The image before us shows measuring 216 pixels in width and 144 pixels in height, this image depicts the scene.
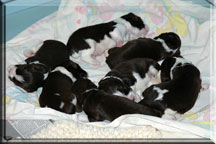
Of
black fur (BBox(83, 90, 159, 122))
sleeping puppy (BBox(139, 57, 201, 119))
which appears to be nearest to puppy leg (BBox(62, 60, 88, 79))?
black fur (BBox(83, 90, 159, 122))

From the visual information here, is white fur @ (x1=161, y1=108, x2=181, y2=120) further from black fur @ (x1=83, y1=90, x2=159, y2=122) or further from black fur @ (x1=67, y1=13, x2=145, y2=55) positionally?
black fur @ (x1=67, y1=13, x2=145, y2=55)

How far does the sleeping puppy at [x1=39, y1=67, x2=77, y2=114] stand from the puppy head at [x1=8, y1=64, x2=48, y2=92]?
0.34ft

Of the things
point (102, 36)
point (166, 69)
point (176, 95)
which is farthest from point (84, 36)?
point (176, 95)

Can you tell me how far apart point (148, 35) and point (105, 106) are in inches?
59.1

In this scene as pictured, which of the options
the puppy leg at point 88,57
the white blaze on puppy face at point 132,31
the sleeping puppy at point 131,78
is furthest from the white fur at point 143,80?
the white blaze on puppy face at point 132,31

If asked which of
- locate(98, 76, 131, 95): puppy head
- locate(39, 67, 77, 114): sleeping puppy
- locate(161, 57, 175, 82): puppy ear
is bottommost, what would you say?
locate(39, 67, 77, 114): sleeping puppy

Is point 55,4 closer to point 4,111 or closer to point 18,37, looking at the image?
point 18,37

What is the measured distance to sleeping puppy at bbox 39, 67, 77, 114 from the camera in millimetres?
2818

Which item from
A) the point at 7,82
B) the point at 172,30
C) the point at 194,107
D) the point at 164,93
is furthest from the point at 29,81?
the point at 172,30

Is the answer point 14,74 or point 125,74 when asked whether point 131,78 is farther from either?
point 14,74

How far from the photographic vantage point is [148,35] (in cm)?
383

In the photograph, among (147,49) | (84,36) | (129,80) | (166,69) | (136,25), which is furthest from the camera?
(136,25)

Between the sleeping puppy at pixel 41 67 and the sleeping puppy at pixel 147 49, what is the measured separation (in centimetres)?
37

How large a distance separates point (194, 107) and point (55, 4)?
2.41 m
